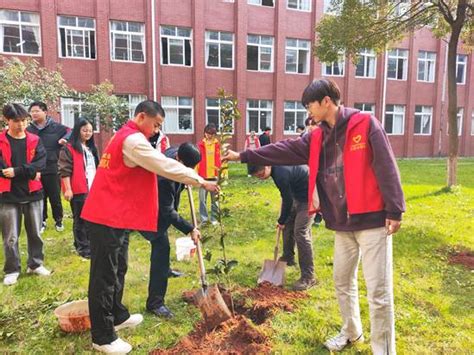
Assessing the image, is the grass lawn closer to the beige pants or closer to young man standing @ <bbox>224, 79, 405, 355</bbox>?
the beige pants

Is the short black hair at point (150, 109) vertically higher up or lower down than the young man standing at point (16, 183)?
higher up

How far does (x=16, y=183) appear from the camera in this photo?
173 inches

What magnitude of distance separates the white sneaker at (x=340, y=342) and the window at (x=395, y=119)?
73.3ft

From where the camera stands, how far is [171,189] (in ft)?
12.0

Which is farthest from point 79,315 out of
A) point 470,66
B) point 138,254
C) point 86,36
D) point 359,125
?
point 470,66

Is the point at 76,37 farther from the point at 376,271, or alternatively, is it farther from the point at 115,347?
the point at 376,271

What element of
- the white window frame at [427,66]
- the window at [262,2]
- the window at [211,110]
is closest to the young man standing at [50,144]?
the window at [211,110]

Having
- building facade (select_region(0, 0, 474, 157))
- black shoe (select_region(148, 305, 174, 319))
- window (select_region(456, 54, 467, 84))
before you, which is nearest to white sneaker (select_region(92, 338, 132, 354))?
black shoe (select_region(148, 305, 174, 319))

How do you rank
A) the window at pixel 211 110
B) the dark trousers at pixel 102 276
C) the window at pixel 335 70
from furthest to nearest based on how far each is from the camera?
the window at pixel 335 70 < the window at pixel 211 110 < the dark trousers at pixel 102 276

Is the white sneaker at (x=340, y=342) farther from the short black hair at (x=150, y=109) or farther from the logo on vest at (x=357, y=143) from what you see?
the short black hair at (x=150, y=109)

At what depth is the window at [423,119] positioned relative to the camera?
24609mm

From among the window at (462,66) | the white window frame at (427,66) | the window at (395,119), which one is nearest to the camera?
the window at (395,119)

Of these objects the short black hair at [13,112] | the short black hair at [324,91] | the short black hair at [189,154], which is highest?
the short black hair at [324,91]

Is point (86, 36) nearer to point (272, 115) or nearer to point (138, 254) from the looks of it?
point (272, 115)
